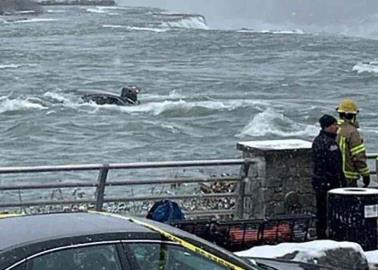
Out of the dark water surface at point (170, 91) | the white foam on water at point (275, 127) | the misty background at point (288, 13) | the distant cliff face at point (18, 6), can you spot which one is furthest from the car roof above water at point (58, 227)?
the misty background at point (288, 13)

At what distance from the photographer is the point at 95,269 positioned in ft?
17.4

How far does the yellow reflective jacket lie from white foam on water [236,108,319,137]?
18.3m

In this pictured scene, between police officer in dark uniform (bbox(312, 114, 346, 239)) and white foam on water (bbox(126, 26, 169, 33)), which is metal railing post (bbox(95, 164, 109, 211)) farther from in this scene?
white foam on water (bbox(126, 26, 169, 33))

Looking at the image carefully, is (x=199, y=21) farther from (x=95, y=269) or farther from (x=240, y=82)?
(x=95, y=269)

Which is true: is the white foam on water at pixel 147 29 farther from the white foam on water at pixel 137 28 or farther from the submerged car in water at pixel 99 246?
the submerged car in water at pixel 99 246

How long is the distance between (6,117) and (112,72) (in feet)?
49.1

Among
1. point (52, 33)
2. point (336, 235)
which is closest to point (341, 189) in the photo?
point (336, 235)

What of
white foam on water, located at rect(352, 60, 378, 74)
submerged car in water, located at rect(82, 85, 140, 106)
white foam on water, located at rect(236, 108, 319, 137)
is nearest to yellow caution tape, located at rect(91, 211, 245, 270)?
white foam on water, located at rect(236, 108, 319, 137)

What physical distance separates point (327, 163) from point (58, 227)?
18.3ft

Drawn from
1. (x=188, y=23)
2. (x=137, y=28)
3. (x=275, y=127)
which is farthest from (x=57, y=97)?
(x=188, y=23)

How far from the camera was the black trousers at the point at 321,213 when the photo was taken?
1074cm

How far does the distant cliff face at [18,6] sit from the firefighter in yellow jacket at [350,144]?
11209cm

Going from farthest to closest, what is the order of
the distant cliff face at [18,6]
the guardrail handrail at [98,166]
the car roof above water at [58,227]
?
the distant cliff face at [18,6] → the guardrail handrail at [98,166] → the car roof above water at [58,227]

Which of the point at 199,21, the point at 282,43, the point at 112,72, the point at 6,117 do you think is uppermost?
the point at 199,21
